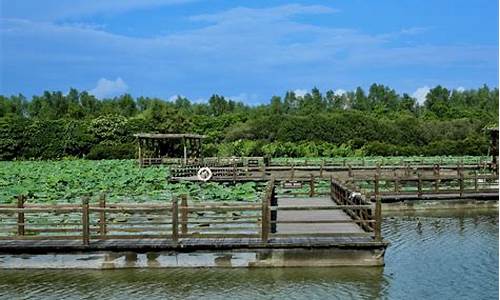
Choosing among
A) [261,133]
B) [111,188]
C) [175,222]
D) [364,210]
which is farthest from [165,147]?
[175,222]

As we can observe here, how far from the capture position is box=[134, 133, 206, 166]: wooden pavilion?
1679 inches

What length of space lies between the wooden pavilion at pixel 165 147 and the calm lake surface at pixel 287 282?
2806 centimetres

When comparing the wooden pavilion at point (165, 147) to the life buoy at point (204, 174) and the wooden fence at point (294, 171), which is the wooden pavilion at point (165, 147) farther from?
the life buoy at point (204, 174)

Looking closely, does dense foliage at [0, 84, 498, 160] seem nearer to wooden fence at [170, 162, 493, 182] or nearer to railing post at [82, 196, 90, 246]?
wooden fence at [170, 162, 493, 182]

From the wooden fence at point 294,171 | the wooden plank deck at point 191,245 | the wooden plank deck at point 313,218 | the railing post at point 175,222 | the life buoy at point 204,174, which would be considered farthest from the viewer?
the wooden fence at point 294,171

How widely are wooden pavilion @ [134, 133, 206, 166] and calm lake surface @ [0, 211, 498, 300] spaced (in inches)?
1105

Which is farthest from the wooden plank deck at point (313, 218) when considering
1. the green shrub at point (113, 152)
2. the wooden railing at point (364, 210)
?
the green shrub at point (113, 152)

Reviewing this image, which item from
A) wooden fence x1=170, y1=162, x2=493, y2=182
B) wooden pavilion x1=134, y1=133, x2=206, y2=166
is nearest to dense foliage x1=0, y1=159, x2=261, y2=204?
wooden fence x1=170, y1=162, x2=493, y2=182

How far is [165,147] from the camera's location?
5316 cm

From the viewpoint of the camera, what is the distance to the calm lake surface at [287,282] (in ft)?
34.5

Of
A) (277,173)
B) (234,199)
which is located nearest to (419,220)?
(234,199)

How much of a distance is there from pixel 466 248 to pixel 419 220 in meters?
4.92

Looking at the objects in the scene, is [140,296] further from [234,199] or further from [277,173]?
[277,173]

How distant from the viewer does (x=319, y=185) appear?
27.3 metres
